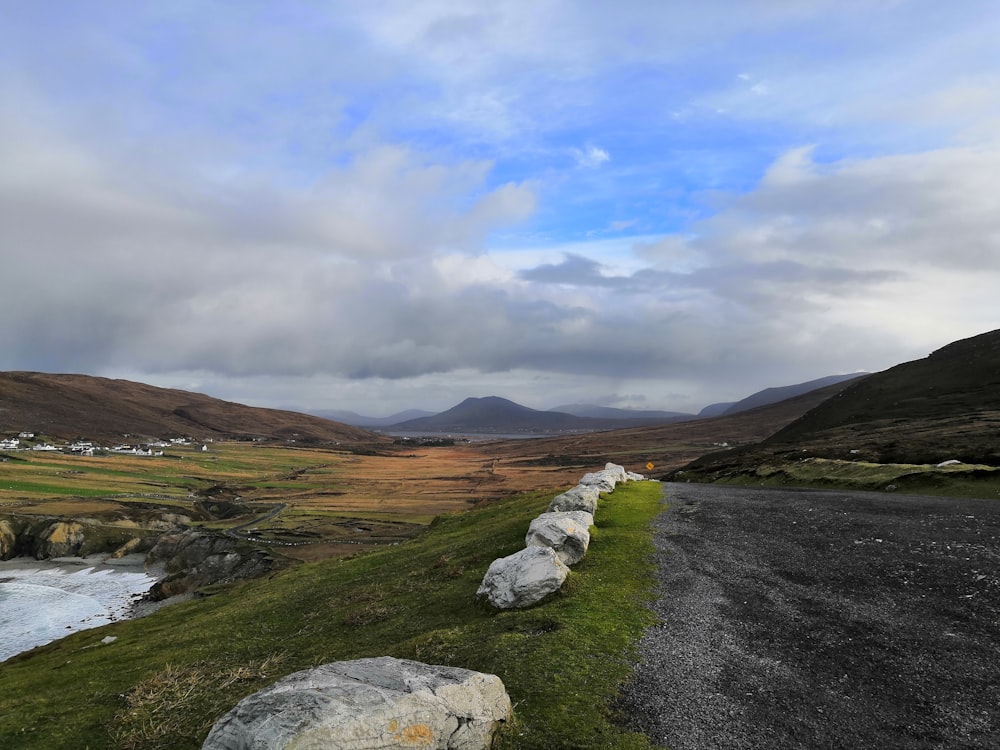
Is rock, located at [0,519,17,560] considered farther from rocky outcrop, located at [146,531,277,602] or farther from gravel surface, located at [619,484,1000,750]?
gravel surface, located at [619,484,1000,750]

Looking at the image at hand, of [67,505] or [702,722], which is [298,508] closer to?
[67,505]

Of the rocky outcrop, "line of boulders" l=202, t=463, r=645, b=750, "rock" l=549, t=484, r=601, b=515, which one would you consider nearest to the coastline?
the rocky outcrop

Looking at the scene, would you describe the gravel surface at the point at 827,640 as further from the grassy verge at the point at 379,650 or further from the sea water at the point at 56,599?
the sea water at the point at 56,599

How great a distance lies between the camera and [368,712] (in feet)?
30.1

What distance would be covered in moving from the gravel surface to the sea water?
2271 inches

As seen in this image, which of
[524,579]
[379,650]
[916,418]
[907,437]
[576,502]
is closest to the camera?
[379,650]

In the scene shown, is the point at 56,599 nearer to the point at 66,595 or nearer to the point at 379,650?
the point at 66,595

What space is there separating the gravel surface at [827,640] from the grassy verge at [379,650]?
49.9 inches

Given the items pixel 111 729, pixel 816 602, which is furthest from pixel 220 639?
pixel 816 602

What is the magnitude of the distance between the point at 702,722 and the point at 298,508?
5092 inches

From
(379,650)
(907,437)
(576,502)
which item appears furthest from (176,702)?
(907,437)

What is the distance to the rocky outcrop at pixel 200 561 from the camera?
218ft

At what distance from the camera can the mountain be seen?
179 ft

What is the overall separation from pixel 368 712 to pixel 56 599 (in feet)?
262
